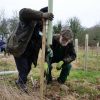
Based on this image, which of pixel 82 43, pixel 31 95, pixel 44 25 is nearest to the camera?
pixel 31 95

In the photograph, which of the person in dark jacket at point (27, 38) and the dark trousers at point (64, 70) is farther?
the dark trousers at point (64, 70)

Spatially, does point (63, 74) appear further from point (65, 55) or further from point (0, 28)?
point (0, 28)

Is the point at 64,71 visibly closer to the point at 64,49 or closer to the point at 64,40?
the point at 64,49

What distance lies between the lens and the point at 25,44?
615cm

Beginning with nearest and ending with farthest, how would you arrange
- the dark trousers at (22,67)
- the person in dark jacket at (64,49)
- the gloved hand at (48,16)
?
the gloved hand at (48,16), the dark trousers at (22,67), the person in dark jacket at (64,49)

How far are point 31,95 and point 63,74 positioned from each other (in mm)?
2391

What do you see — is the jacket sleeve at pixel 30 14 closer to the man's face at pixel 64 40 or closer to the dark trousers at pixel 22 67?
the dark trousers at pixel 22 67

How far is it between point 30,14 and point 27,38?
0.49 metres

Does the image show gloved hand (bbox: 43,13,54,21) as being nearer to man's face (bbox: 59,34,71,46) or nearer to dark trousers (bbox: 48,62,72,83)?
man's face (bbox: 59,34,71,46)

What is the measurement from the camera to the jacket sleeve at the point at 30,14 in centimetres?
574

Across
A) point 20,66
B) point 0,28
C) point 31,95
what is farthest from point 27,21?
point 0,28

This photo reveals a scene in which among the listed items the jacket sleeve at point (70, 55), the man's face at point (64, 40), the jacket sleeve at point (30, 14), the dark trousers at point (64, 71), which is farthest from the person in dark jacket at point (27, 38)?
the dark trousers at point (64, 71)

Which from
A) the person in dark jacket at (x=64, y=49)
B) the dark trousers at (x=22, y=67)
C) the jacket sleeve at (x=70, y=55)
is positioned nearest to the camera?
the dark trousers at (x=22, y=67)

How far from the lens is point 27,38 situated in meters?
6.12
